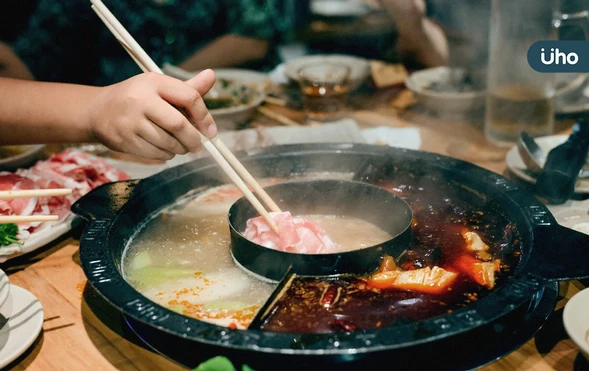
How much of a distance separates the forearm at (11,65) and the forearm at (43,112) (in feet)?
5.54

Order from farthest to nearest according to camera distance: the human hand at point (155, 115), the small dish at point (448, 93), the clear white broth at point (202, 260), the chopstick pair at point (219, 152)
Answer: the small dish at point (448, 93) → the chopstick pair at point (219, 152) → the human hand at point (155, 115) → the clear white broth at point (202, 260)

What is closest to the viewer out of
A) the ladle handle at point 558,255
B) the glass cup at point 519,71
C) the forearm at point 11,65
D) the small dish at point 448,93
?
the ladle handle at point 558,255

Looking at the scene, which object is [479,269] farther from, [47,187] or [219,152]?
[47,187]

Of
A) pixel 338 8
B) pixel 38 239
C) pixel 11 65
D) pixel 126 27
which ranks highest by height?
pixel 126 27

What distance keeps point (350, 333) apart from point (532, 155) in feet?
4.98

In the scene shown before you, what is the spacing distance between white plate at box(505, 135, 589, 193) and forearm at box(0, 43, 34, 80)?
320 cm

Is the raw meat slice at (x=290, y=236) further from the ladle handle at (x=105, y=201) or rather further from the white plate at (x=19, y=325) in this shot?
the white plate at (x=19, y=325)

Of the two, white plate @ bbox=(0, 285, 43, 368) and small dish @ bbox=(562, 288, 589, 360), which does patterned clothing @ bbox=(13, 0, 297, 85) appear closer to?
white plate @ bbox=(0, 285, 43, 368)

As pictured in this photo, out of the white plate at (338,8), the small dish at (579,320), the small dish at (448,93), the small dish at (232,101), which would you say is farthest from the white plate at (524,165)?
the white plate at (338,8)

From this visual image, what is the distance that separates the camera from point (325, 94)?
3.14m

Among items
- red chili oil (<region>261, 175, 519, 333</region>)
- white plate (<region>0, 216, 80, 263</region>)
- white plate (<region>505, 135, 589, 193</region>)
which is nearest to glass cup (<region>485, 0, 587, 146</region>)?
white plate (<region>505, 135, 589, 193</region>)

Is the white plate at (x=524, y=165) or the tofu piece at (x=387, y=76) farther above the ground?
the tofu piece at (x=387, y=76)

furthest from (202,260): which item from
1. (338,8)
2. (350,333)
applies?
(338,8)

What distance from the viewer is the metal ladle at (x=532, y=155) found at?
230 cm
